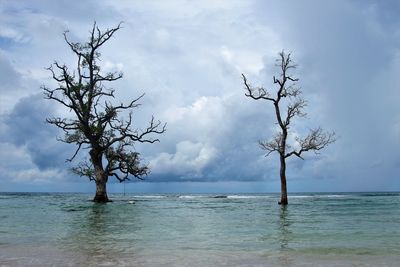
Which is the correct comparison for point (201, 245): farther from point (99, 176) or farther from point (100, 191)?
point (100, 191)

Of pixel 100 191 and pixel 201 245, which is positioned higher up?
pixel 100 191

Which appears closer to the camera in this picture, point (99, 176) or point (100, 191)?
point (99, 176)

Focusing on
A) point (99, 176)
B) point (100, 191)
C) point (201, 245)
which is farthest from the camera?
point (100, 191)

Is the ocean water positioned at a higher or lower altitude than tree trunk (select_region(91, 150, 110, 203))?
lower

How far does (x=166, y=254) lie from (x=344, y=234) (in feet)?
26.9

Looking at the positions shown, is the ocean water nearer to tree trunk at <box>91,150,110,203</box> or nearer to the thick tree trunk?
tree trunk at <box>91,150,110,203</box>

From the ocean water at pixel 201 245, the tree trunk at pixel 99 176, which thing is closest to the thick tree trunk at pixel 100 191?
the tree trunk at pixel 99 176

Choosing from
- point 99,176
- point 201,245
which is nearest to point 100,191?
point 99,176

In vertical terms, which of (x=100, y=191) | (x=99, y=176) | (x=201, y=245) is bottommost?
(x=201, y=245)

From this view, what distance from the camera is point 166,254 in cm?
1217

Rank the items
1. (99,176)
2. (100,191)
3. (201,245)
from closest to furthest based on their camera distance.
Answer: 1. (201,245)
2. (99,176)
3. (100,191)

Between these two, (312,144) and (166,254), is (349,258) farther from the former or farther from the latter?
(312,144)

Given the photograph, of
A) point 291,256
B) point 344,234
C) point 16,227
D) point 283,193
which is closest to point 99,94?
point 283,193

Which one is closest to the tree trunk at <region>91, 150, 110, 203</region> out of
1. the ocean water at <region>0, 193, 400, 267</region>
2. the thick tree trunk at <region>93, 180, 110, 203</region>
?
the thick tree trunk at <region>93, 180, 110, 203</region>
